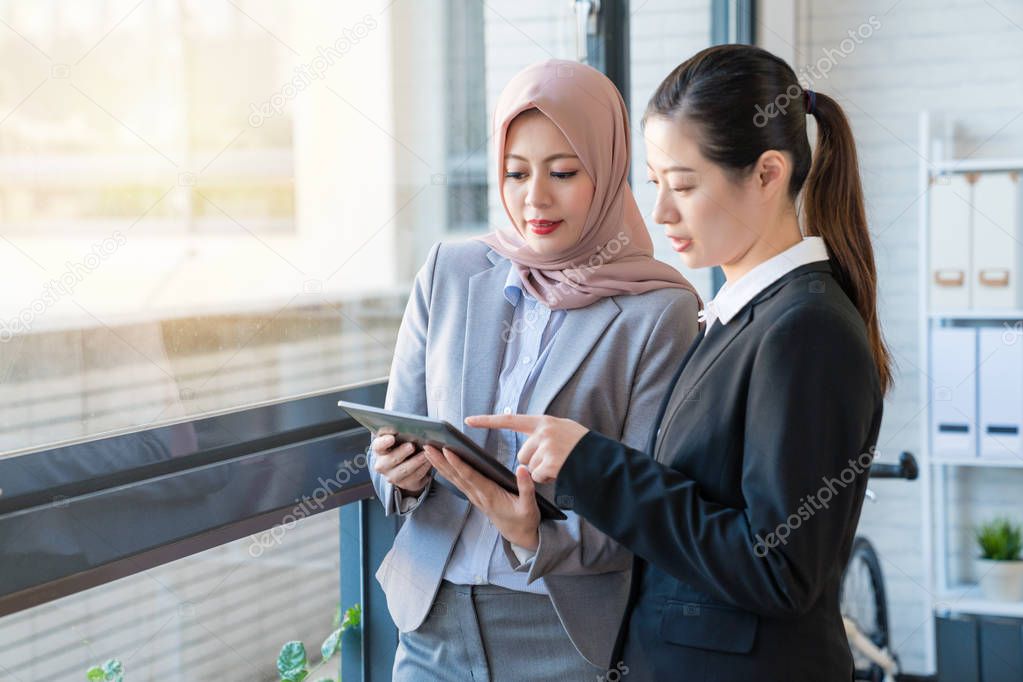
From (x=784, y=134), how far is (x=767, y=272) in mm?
169

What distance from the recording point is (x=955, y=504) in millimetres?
4113

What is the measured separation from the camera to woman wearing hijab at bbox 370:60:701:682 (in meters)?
1.46

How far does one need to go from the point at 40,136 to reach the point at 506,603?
88 cm

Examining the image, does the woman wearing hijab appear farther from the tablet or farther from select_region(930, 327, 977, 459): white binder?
select_region(930, 327, 977, 459): white binder

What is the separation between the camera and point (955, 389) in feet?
12.5

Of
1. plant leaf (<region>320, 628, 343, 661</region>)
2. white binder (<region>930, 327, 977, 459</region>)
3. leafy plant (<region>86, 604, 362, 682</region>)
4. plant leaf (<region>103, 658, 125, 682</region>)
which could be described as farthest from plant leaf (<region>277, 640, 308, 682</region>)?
white binder (<region>930, 327, 977, 459</region>)

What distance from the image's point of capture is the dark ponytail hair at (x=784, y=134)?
1.24 metres

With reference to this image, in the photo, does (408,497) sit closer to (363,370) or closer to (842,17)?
(363,370)

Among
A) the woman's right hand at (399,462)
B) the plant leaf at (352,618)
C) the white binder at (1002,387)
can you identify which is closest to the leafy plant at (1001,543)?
the white binder at (1002,387)

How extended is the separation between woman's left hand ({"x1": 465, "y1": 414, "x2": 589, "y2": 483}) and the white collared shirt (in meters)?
0.23

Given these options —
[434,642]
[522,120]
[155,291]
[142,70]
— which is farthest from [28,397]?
[522,120]

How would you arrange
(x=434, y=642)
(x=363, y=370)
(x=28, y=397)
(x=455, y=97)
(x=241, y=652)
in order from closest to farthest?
1. (x=28, y=397)
2. (x=434, y=642)
3. (x=241, y=652)
4. (x=363, y=370)
5. (x=455, y=97)

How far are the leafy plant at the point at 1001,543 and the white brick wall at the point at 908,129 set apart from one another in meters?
0.19

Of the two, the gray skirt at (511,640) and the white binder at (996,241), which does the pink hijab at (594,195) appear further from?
the white binder at (996,241)
